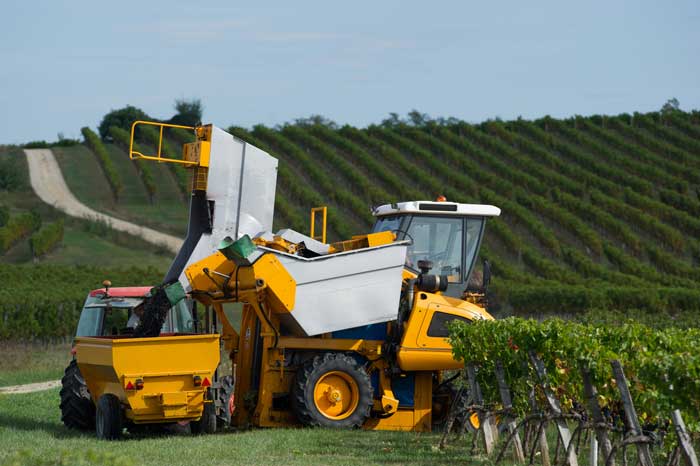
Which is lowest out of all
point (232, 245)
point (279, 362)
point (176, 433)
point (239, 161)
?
point (176, 433)

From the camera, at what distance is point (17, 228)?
47.9 metres

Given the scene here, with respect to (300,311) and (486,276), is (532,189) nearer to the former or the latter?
(486,276)

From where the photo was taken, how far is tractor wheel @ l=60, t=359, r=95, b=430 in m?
14.0

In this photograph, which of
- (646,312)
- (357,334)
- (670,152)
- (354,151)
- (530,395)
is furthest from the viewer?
(354,151)

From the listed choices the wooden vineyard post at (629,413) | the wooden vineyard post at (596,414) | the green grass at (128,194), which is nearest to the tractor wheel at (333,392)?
the wooden vineyard post at (596,414)

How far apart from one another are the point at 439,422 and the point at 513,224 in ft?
115

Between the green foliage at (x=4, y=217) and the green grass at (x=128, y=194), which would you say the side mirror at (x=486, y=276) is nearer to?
the green grass at (x=128, y=194)

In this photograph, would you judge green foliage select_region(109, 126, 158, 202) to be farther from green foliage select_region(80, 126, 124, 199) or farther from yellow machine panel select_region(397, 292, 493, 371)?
yellow machine panel select_region(397, 292, 493, 371)

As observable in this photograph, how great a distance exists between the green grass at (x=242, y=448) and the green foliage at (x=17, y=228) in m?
34.2

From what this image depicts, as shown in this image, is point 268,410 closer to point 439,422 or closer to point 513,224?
point 439,422

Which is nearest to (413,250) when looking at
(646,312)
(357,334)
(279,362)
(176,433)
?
(357,334)

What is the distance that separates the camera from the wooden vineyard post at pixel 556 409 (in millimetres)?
9586

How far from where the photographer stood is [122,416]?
12.8 m

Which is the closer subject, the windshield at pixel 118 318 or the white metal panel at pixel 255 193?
the white metal panel at pixel 255 193
